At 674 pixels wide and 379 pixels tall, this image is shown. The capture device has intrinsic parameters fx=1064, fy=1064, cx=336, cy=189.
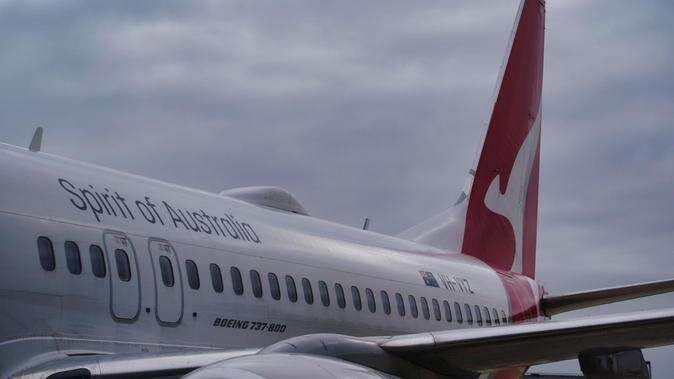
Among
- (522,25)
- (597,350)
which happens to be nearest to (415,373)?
(597,350)

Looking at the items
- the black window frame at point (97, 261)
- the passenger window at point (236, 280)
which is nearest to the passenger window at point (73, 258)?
the black window frame at point (97, 261)

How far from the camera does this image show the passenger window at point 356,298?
1227 centimetres

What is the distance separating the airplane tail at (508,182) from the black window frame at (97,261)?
8.95 metres

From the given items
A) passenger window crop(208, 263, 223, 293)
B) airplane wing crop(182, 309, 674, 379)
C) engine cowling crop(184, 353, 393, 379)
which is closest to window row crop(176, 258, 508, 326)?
passenger window crop(208, 263, 223, 293)

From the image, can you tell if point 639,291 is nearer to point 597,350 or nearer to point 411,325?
point 411,325

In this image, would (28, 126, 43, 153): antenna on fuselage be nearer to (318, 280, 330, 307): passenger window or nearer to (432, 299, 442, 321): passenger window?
(318, 280, 330, 307): passenger window

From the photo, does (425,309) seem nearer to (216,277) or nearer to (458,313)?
(458,313)

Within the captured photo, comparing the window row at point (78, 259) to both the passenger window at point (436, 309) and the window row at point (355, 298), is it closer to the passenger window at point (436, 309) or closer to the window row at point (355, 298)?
the window row at point (355, 298)

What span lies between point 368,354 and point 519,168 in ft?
36.5

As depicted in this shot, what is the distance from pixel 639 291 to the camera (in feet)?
47.0

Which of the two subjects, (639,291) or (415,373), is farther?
(639,291)

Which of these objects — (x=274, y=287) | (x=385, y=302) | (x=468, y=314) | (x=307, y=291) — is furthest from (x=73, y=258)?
(x=468, y=314)

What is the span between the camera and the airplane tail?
17672 millimetres

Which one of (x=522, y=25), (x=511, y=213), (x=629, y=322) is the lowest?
(x=629, y=322)
